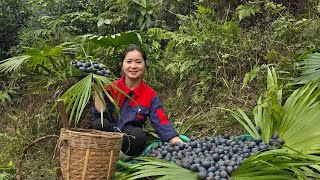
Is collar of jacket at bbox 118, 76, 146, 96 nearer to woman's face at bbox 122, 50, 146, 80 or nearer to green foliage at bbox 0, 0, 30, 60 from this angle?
woman's face at bbox 122, 50, 146, 80

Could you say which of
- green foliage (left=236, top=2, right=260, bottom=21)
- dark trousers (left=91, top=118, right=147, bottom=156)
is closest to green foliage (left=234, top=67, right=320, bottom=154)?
dark trousers (left=91, top=118, right=147, bottom=156)

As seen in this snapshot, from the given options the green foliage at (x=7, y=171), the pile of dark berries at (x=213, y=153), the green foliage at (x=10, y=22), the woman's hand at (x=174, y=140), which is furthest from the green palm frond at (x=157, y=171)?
the green foliage at (x=10, y=22)

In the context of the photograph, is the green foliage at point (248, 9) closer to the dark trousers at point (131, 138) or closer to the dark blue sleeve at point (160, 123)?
the dark blue sleeve at point (160, 123)

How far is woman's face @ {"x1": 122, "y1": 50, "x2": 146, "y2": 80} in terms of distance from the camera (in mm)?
3191

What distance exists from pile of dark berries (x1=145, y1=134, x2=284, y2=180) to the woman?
0.16 m

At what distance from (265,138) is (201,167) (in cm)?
68

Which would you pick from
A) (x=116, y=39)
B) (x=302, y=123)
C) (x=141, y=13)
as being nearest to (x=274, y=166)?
(x=302, y=123)

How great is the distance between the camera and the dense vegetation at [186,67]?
3.43m

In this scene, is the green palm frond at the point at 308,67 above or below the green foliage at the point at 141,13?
below

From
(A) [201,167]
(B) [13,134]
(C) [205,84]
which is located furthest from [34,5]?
(A) [201,167]

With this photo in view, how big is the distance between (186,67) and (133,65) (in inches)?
42.9

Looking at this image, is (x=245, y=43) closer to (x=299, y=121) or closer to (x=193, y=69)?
(x=193, y=69)

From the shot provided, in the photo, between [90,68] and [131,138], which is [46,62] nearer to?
[90,68]

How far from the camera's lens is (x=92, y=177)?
250cm
